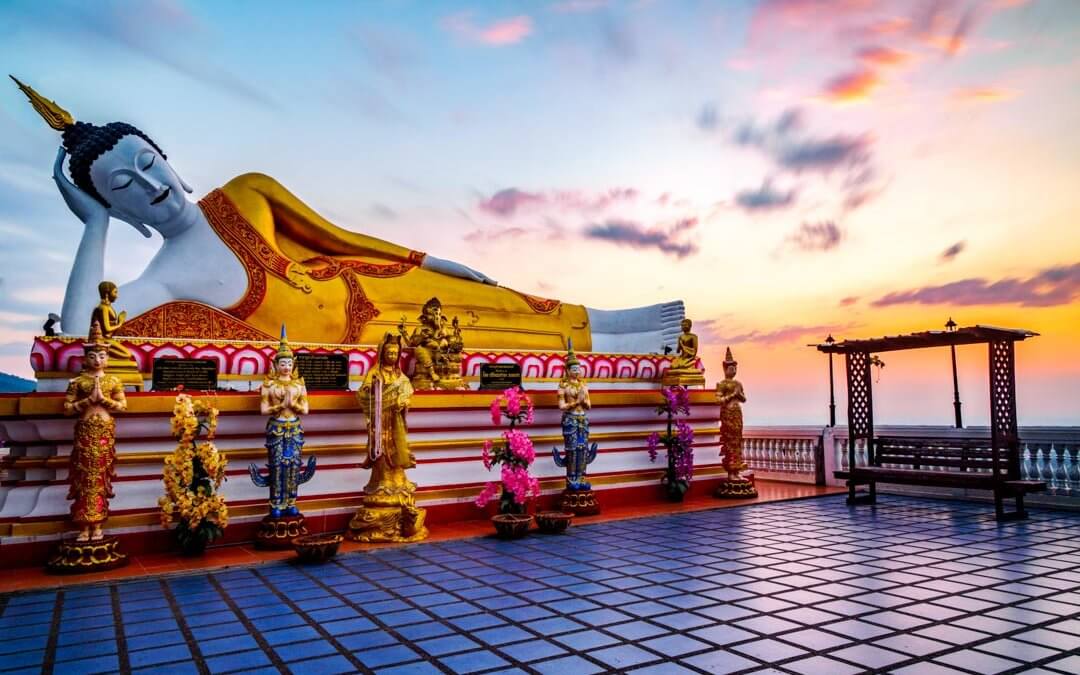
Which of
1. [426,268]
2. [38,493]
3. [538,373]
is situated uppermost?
[426,268]

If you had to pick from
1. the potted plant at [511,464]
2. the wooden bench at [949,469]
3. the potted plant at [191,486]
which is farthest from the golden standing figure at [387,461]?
the wooden bench at [949,469]

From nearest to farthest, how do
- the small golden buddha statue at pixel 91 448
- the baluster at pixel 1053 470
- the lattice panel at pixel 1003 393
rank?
the small golden buddha statue at pixel 91 448, the lattice panel at pixel 1003 393, the baluster at pixel 1053 470

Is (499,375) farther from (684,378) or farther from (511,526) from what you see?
(511,526)

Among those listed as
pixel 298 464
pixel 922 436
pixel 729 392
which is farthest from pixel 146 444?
pixel 922 436

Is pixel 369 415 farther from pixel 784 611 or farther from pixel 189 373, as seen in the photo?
pixel 784 611

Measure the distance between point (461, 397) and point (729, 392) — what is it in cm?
477

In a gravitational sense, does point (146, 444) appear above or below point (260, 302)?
below

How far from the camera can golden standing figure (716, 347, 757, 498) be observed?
1180 cm

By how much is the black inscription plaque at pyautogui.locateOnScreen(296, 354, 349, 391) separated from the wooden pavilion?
751cm

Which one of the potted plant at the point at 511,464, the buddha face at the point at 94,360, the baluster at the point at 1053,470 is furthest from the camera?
the baluster at the point at 1053,470

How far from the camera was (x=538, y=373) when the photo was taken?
1273 cm

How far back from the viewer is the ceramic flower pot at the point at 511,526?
836cm

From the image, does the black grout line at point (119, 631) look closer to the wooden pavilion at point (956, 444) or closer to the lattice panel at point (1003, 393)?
the wooden pavilion at point (956, 444)

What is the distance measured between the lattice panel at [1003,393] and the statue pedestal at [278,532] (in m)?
8.81
